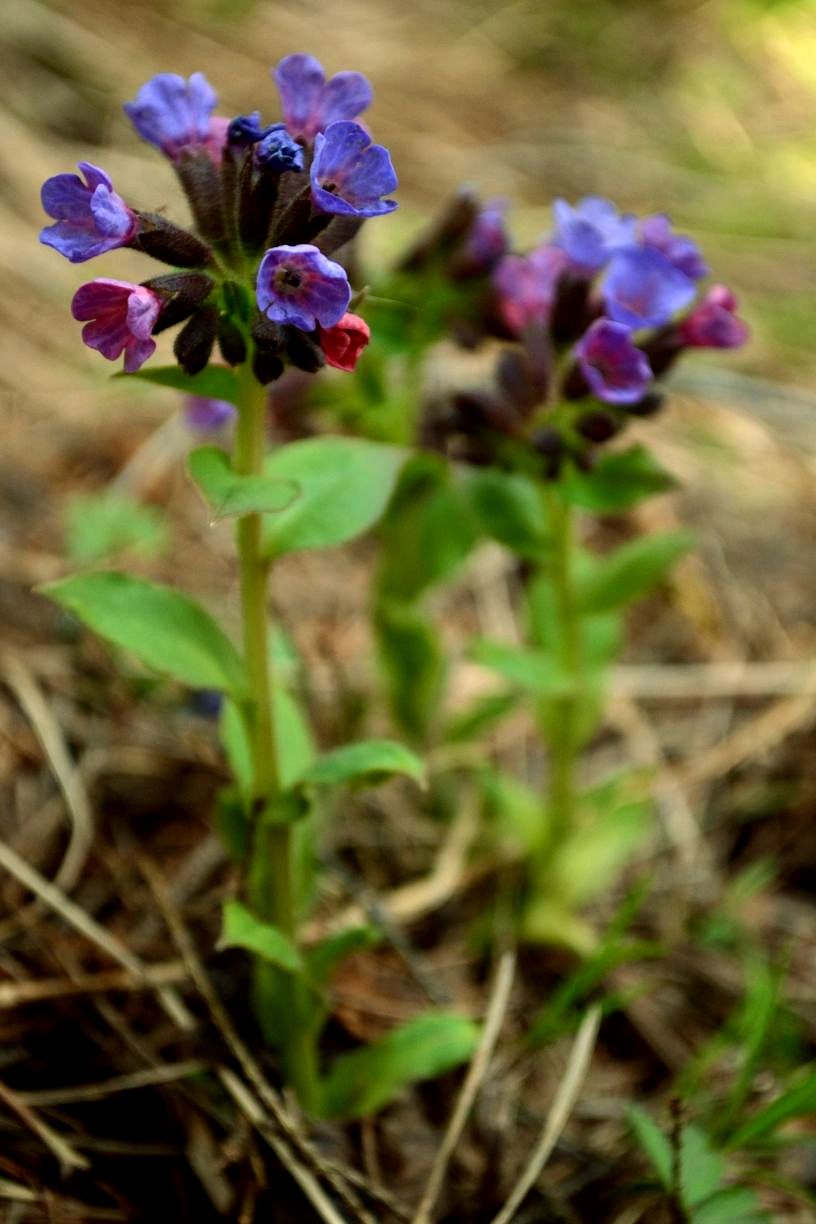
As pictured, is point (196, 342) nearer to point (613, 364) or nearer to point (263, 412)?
point (263, 412)

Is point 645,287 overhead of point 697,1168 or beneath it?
overhead

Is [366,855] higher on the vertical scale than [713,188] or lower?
lower

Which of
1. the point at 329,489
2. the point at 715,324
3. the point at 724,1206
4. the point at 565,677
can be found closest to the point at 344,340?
the point at 329,489

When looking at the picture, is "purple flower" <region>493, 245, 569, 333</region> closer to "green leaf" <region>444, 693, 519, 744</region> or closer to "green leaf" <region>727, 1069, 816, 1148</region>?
"green leaf" <region>444, 693, 519, 744</region>

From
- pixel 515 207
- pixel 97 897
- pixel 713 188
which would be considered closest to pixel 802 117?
pixel 713 188

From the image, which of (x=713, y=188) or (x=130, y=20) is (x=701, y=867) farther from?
(x=130, y=20)

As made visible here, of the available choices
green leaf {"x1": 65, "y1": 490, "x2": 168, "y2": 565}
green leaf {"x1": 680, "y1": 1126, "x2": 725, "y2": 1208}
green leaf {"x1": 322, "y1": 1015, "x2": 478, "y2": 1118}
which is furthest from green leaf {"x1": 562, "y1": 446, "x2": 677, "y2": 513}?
green leaf {"x1": 65, "y1": 490, "x2": 168, "y2": 565}
